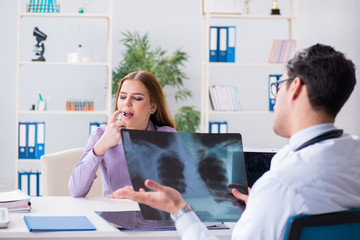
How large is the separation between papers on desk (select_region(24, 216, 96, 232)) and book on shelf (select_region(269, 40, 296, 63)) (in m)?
3.20

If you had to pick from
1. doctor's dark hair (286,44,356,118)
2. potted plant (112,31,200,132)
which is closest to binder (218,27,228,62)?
potted plant (112,31,200,132)

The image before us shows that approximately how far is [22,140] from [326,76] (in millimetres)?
3584

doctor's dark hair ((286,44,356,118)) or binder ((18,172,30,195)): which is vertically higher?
doctor's dark hair ((286,44,356,118))

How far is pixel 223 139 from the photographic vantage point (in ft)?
4.87

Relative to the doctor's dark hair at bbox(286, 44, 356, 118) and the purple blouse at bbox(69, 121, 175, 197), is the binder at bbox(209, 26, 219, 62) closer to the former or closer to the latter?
the purple blouse at bbox(69, 121, 175, 197)

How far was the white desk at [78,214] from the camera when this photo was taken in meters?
1.40

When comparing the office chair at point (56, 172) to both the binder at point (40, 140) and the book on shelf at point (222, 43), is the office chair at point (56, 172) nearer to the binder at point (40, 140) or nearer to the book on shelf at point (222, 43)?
the binder at point (40, 140)

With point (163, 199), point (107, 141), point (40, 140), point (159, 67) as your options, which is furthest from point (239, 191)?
point (159, 67)

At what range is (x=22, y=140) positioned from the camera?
4.20 meters

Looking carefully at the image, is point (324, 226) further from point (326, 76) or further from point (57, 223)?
point (57, 223)

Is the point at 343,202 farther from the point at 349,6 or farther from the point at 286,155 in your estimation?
the point at 349,6

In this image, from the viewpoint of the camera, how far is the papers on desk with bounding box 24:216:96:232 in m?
1.42

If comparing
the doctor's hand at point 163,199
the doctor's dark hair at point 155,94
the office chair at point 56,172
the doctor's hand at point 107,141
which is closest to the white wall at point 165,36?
the doctor's dark hair at point 155,94

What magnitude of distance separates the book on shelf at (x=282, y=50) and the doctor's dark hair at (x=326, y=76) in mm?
3405
